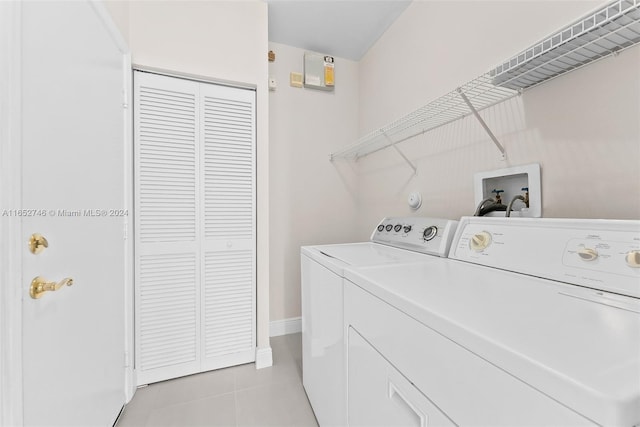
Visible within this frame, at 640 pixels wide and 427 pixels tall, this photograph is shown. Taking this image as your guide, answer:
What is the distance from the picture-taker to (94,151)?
1253mm

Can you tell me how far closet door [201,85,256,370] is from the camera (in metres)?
1.87

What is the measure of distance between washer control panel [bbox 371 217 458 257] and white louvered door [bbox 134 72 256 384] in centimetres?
100

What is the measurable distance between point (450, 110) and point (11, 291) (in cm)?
198

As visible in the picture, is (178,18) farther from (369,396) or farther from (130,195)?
(369,396)

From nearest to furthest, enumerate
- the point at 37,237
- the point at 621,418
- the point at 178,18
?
1. the point at 621,418
2. the point at 37,237
3. the point at 178,18

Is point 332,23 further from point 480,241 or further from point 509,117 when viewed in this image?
point 480,241

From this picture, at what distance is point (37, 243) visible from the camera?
896mm

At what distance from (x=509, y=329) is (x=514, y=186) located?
102 cm

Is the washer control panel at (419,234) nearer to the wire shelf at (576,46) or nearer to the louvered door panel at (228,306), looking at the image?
the wire shelf at (576,46)

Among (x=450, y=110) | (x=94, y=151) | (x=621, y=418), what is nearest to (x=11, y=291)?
(x=94, y=151)

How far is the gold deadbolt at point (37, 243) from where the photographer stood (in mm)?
877

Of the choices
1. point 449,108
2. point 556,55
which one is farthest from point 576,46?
point 449,108

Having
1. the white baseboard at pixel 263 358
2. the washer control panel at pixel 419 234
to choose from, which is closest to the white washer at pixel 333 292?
the washer control panel at pixel 419 234

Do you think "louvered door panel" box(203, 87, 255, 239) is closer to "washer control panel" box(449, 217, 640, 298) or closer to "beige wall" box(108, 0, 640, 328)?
"beige wall" box(108, 0, 640, 328)
